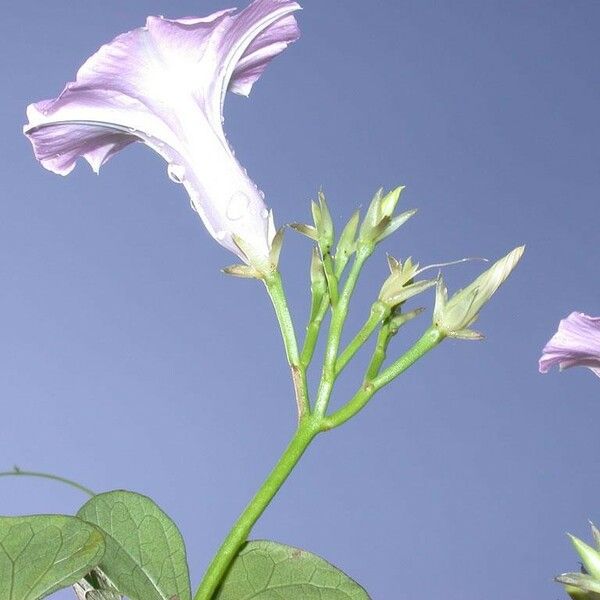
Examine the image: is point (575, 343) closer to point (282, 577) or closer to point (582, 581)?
point (582, 581)

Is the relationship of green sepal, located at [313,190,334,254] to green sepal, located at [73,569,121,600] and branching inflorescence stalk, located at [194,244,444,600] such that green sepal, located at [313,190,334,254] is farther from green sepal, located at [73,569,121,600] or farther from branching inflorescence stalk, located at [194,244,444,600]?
green sepal, located at [73,569,121,600]

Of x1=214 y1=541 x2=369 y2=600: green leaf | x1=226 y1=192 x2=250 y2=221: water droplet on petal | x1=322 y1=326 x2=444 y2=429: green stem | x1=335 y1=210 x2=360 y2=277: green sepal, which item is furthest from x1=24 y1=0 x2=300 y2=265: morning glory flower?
x1=214 y1=541 x2=369 y2=600: green leaf

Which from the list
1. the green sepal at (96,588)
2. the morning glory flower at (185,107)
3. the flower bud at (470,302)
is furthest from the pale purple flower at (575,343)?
the green sepal at (96,588)

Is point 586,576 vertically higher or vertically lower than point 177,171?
lower

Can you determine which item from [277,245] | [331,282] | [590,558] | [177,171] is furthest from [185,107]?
[590,558]

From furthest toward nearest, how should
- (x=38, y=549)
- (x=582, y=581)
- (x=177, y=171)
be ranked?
(x=177, y=171) → (x=582, y=581) → (x=38, y=549)

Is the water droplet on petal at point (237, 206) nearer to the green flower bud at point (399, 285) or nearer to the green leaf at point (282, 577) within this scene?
the green flower bud at point (399, 285)

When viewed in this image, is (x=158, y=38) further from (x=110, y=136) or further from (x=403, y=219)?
(x=403, y=219)
